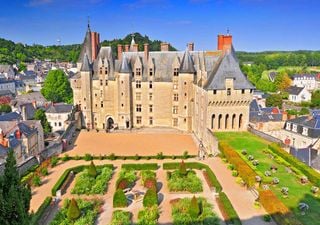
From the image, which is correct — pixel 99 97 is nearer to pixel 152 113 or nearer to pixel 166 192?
pixel 152 113

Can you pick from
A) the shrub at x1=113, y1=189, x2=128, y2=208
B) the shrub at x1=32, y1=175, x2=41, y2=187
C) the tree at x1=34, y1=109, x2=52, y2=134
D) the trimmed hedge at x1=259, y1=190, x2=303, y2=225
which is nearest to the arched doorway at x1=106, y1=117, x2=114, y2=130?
the tree at x1=34, y1=109, x2=52, y2=134

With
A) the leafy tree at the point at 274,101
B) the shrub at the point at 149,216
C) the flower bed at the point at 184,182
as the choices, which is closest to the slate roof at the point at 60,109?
the flower bed at the point at 184,182

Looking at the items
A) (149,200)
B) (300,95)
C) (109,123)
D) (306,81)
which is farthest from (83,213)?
(306,81)

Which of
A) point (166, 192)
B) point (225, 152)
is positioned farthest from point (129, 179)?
point (225, 152)

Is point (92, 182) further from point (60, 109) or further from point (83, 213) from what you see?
point (60, 109)

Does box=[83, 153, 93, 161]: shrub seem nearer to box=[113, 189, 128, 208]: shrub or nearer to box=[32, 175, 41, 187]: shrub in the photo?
box=[32, 175, 41, 187]: shrub

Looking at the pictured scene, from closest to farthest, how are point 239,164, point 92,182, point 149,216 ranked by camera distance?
point 149,216
point 92,182
point 239,164
